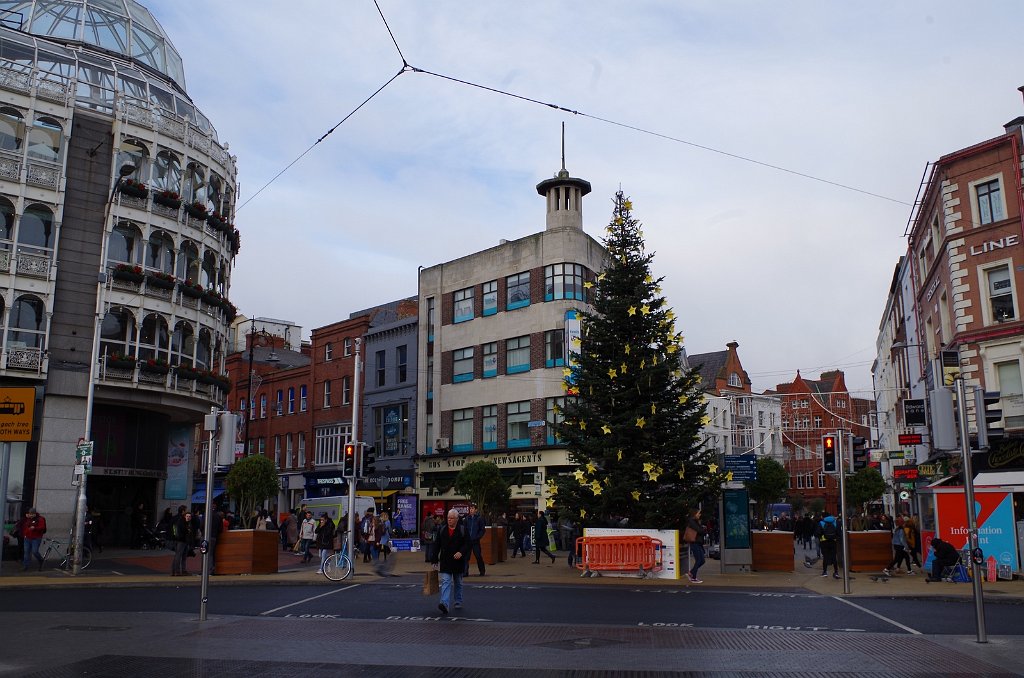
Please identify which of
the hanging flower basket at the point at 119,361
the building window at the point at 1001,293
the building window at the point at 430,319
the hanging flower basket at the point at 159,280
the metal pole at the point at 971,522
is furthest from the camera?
the building window at the point at 430,319

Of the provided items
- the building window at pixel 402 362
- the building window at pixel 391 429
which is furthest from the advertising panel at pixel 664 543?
the building window at pixel 402 362

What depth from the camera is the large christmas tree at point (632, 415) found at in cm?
2478

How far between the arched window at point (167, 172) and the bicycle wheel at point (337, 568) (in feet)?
58.8

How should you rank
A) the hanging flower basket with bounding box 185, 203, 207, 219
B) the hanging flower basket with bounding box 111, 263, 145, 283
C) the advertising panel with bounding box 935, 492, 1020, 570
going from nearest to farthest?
the advertising panel with bounding box 935, 492, 1020, 570 → the hanging flower basket with bounding box 111, 263, 145, 283 → the hanging flower basket with bounding box 185, 203, 207, 219

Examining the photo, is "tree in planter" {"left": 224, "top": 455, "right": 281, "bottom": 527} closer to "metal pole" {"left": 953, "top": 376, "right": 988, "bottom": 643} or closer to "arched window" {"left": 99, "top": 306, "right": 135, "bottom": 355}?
"arched window" {"left": 99, "top": 306, "right": 135, "bottom": 355}

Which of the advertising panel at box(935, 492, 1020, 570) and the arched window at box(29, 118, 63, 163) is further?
the arched window at box(29, 118, 63, 163)

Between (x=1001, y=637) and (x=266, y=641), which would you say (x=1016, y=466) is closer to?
(x=1001, y=637)

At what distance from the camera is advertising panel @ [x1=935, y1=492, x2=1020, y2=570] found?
73.9 ft

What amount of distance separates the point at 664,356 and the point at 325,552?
454 inches

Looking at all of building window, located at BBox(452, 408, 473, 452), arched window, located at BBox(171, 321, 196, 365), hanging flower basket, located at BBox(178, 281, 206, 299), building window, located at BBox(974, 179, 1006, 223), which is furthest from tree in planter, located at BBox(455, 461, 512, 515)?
building window, located at BBox(974, 179, 1006, 223)

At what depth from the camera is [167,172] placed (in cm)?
3447

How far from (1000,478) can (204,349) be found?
1118 inches

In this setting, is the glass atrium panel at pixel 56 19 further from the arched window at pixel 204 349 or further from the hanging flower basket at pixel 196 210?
the arched window at pixel 204 349

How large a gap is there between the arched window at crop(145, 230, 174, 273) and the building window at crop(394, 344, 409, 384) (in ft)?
61.1
